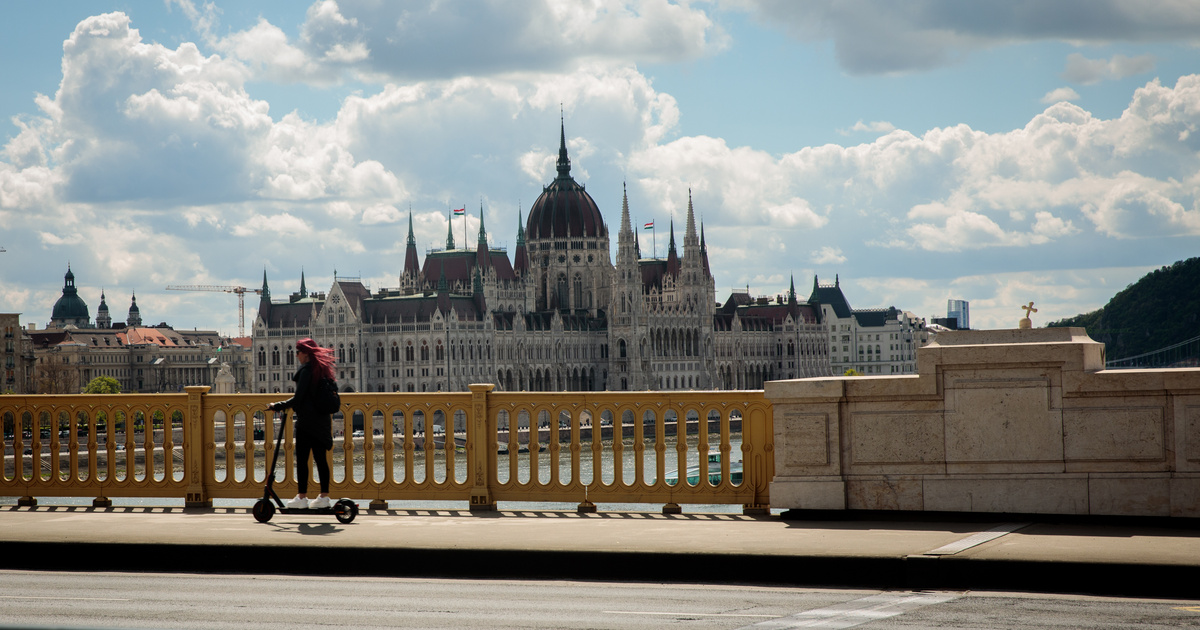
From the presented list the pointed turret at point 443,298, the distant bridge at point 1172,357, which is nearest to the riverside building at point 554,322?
the pointed turret at point 443,298

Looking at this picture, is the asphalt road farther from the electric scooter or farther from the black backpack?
the black backpack

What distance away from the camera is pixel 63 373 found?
156 metres

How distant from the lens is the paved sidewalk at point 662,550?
9.70 meters

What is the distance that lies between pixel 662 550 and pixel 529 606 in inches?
56.9

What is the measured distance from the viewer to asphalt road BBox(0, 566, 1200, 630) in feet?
28.7

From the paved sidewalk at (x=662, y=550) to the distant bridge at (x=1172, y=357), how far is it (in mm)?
134995

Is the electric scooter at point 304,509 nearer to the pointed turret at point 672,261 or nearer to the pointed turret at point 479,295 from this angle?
the pointed turret at point 479,295

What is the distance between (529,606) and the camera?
945 centimetres

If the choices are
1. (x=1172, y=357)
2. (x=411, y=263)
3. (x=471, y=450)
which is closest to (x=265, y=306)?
(x=411, y=263)

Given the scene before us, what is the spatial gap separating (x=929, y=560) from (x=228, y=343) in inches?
7407

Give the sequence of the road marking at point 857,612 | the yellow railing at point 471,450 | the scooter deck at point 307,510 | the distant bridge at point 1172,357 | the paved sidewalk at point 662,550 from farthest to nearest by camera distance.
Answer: the distant bridge at point 1172,357 < the yellow railing at point 471,450 < the scooter deck at point 307,510 < the paved sidewalk at point 662,550 < the road marking at point 857,612

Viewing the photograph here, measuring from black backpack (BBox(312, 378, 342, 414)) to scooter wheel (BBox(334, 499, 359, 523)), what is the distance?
34.0 inches

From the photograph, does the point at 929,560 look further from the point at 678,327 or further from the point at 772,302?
the point at 772,302

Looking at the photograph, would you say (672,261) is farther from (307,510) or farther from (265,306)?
(307,510)
